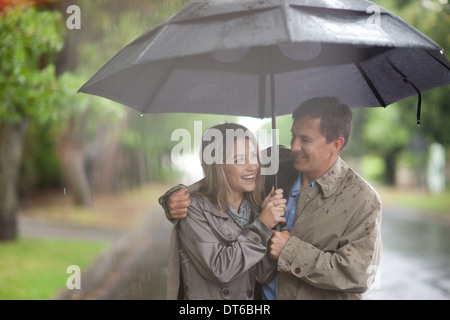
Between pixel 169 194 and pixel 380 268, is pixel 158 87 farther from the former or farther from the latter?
pixel 380 268

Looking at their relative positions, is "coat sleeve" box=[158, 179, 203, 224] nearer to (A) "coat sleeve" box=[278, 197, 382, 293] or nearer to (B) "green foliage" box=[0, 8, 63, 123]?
(A) "coat sleeve" box=[278, 197, 382, 293]

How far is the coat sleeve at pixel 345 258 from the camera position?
9.30ft

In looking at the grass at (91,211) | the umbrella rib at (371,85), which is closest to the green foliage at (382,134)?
the grass at (91,211)

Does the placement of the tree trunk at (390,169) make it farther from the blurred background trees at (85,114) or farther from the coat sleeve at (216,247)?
the coat sleeve at (216,247)

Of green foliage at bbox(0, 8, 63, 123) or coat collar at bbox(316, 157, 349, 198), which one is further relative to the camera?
green foliage at bbox(0, 8, 63, 123)

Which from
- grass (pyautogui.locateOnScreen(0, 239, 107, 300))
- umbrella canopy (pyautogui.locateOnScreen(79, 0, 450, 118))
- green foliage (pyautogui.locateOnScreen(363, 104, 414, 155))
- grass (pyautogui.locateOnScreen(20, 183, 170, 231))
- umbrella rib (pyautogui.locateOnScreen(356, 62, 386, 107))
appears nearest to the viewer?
umbrella canopy (pyautogui.locateOnScreen(79, 0, 450, 118))

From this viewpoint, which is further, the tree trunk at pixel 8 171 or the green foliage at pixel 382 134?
the green foliage at pixel 382 134

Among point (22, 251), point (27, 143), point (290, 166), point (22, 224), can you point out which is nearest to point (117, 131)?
point (27, 143)

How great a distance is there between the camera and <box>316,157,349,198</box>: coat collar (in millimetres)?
3051

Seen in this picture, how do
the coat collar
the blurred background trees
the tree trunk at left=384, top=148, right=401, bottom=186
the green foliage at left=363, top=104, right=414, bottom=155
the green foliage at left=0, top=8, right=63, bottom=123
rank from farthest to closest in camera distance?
the tree trunk at left=384, top=148, right=401, bottom=186, the green foliage at left=363, top=104, right=414, bottom=155, the blurred background trees, the green foliage at left=0, top=8, right=63, bottom=123, the coat collar

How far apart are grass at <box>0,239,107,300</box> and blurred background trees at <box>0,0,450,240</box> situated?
95 centimetres

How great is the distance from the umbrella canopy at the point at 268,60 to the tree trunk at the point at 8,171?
8.40m

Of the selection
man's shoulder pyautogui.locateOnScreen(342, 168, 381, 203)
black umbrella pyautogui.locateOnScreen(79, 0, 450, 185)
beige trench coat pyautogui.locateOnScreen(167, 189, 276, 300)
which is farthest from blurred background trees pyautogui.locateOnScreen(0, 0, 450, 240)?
beige trench coat pyautogui.locateOnScreen(167, 189, 276, 300)

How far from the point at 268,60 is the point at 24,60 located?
5.79 metres
